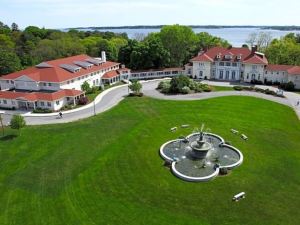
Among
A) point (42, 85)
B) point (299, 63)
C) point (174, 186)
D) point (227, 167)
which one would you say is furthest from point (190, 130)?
point (299, 63)

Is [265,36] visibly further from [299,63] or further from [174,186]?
[174,186]

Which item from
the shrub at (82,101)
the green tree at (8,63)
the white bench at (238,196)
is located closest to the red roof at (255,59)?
the shrub at (82,101)

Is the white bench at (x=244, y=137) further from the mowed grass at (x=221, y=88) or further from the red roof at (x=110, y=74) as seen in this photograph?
the red roof at (x=110, y=74)

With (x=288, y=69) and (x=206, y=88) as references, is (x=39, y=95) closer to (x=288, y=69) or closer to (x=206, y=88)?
(x=206, y=88)

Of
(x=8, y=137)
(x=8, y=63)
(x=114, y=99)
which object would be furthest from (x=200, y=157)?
(x=8, y=63)

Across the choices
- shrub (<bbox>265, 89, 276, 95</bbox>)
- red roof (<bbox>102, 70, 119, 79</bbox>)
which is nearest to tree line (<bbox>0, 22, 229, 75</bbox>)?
red roof (<bbox>102, 70, 119, 79</bbox>)

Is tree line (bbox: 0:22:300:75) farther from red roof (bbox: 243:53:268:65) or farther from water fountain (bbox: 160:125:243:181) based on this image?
water fountain (bbox: 160:125:243:181)
